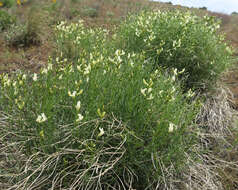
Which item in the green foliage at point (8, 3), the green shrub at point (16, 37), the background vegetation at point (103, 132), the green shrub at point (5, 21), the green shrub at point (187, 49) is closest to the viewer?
the background vegetation at point (103, 132)

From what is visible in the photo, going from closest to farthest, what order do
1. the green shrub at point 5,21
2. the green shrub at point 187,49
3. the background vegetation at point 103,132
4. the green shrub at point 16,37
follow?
the background vegetation at point 103,132 → the green shrub at point 187,49 → the green shrub at point 16,37 → the green shrub at point 5,21

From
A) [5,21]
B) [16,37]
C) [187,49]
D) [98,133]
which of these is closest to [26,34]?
[16,37]

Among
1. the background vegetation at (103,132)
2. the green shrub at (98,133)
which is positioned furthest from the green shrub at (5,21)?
the green shrub at (98,133)

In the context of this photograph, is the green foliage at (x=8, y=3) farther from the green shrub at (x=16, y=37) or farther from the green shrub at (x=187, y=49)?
the green shrub at (x=187, y=49)

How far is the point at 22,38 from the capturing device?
5.44 metres

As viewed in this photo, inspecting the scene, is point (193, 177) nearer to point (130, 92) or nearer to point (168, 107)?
point (168, 107)

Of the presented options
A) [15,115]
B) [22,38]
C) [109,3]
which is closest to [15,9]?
[22,38]

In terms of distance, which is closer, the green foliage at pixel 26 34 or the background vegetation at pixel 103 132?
the background vegetation at pixel 103 132

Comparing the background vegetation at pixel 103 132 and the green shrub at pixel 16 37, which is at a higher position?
the background vegetation at pixel 103 132

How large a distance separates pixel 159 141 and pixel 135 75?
0.74m

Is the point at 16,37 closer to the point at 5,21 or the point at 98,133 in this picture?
the point at 5,21

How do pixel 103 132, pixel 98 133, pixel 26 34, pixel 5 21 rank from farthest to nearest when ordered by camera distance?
1. pixel 5 21
2. pixel 26 34
3. pixel 98 133
4. pixel 103 132

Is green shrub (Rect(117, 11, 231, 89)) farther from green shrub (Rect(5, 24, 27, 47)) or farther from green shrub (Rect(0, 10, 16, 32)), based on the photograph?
green shrub (Rect(0, 10, 16, 32))

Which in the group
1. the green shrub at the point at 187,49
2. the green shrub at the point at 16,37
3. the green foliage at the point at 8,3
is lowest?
the green shrub at the point at 16,37
